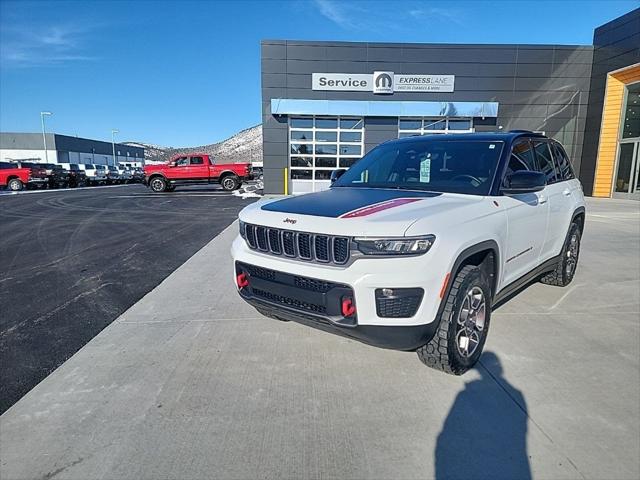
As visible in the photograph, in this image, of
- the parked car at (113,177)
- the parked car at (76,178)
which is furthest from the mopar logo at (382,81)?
the parked car at (113,177)

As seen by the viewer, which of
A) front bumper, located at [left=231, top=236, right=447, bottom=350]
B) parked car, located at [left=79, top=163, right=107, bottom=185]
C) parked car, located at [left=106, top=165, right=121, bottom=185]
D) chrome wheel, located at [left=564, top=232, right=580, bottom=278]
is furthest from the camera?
parked car, located at [left=106, top=165, right=121, bottom=185]

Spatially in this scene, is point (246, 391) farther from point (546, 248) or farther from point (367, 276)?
point (546, 248)

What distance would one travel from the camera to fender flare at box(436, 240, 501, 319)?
2498mm

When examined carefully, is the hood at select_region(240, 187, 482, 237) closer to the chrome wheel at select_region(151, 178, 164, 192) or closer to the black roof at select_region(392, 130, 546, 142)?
the black roof at select_region(392, 130, 546, 142)

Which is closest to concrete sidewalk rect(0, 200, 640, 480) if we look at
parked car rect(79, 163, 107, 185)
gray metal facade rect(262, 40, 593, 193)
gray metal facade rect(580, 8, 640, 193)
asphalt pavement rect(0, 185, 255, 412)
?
asphalt pavement rect(0, 185, 255, 412)

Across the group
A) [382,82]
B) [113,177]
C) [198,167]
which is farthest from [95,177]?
[382,82]

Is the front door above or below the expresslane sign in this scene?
below

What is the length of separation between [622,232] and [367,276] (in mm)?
9658

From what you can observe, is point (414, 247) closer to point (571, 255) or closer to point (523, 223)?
point (523, 223)

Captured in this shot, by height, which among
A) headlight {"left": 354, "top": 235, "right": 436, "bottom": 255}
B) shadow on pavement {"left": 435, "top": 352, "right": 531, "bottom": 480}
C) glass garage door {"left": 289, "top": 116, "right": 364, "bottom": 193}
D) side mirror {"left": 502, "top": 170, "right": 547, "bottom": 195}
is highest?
glass garage door {"left": 289, "top": 116, "right": 364, "bottom": 193}

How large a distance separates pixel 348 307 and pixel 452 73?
757 inches

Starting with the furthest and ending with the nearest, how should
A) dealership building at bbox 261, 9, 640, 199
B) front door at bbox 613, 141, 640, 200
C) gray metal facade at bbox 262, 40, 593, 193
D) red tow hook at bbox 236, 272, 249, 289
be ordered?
gray metal facade at bbox 262, 40, 593, 193 → dealership building at bbox 261, 9, 640, 199 → front door at bbox 613, 141, 640, 200 → red tow hook at bbox 236, 272, 249, 289

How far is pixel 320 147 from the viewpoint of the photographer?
19156 millimetres

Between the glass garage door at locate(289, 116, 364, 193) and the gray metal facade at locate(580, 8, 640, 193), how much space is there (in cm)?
1170
